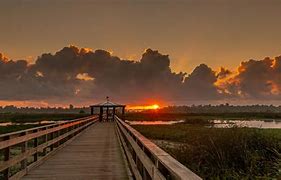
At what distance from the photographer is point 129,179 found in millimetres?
8164

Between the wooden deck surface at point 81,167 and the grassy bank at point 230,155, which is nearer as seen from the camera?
the wooden deck surface at point 81,167

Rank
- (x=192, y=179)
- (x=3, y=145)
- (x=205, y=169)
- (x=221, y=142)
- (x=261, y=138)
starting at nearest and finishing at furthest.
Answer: (x=192, y=179) → (x=3, y=145) → (x=205, y=169) → (x=221, y=142) → (x=261, y=138)

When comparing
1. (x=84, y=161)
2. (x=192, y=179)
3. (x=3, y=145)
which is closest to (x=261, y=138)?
(x=84, y=161)

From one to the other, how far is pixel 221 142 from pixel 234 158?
745 millimetres

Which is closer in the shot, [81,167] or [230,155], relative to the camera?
[81,167]

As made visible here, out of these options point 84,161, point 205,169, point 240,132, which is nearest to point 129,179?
point 84,161

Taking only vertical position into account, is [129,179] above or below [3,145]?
below

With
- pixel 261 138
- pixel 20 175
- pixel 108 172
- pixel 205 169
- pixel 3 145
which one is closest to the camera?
pixel 3 145

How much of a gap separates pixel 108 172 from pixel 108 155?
3.68 metres

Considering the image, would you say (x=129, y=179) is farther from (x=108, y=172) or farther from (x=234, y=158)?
(x=234, y=158)

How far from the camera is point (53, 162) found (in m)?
10.8

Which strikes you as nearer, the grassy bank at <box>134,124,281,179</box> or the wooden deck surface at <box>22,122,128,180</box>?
the wooden deck surface at <box>22,122,128,180</box>

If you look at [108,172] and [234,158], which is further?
[234,158]

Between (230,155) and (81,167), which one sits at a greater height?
(230,155)
